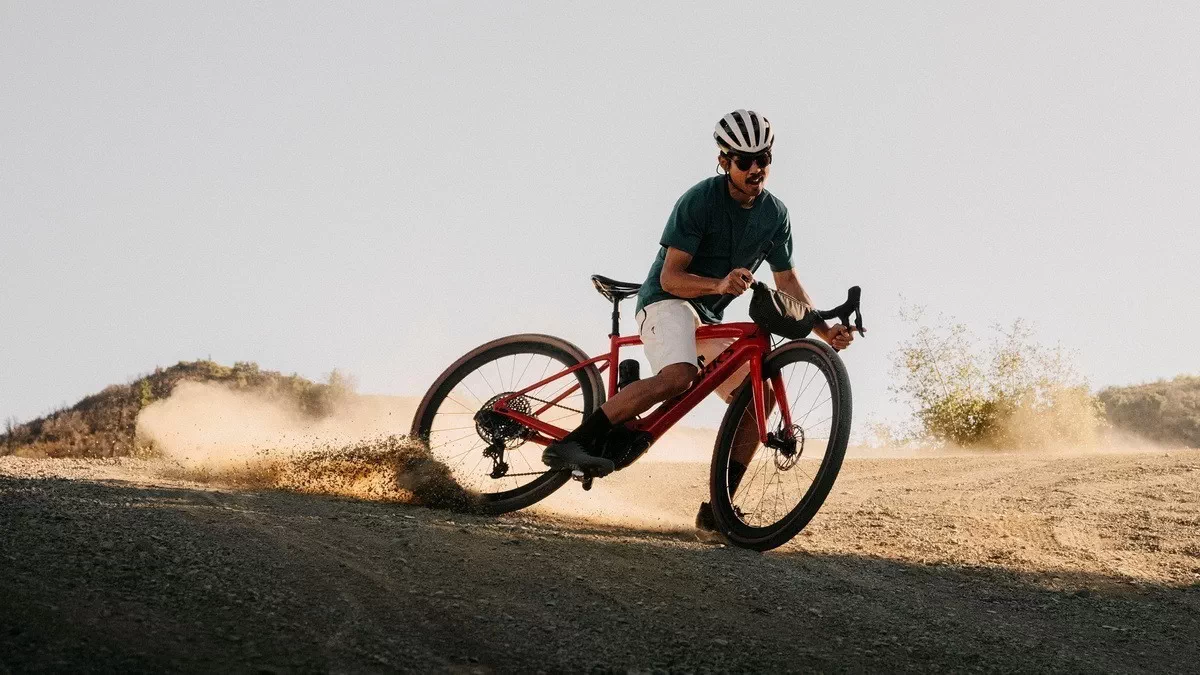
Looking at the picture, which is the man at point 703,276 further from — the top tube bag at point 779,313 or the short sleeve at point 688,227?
the top tube bag at point 779,313

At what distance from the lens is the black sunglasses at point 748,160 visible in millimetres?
5746

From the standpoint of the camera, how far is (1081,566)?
6.12 m

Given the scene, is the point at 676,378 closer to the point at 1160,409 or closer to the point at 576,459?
the point at 576,459

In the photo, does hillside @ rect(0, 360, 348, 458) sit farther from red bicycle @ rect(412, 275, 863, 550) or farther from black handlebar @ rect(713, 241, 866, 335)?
black handlebar @ rect(713, 241, 866, 335)

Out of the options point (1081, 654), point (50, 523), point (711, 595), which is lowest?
point (1081, 654)

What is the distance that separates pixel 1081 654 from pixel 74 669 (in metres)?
4.11

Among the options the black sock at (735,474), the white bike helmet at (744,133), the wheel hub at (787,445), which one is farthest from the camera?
the black sock at (735,474)

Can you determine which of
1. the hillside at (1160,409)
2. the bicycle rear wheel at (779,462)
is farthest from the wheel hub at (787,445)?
the hillside at (1160,409)

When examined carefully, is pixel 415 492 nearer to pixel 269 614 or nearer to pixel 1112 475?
pixel 269 614

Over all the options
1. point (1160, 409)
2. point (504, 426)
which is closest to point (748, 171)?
point (504, 426)

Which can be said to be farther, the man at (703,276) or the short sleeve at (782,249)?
the short sleeve at (782,249)

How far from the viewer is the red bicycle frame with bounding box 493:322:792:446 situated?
229 inches

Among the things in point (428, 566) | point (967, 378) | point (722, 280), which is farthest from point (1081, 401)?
point (428, 566)

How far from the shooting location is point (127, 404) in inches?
543
